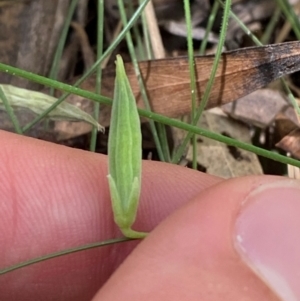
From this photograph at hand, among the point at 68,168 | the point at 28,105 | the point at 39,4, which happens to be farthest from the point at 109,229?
the point at 39,4

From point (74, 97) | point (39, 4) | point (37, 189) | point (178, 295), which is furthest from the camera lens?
point (39, 4)

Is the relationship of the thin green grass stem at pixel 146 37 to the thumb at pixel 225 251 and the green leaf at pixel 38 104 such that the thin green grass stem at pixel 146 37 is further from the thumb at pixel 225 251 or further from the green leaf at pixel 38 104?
the thumb at pixel 225 251

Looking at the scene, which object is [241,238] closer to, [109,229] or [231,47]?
[109,229]

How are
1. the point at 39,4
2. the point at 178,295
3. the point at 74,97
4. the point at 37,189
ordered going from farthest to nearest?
the point at 39,4, the point at 74,97, the point at 37,189, the point at 178,295

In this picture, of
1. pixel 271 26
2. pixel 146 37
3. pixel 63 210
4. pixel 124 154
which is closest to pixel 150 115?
pixel 124 154

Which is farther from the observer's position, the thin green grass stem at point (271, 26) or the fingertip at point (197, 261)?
the thin green grass stem at point (271, 26)

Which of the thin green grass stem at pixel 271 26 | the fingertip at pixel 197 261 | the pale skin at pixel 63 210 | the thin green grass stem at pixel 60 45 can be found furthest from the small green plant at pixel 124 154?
the thin green grass stem at pixel 271 26
